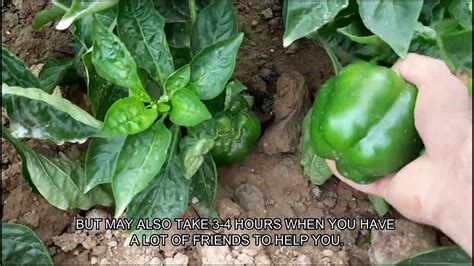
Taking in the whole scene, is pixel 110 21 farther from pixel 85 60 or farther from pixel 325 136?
pixel 325 136

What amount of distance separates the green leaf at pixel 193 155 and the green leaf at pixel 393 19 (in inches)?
15.7

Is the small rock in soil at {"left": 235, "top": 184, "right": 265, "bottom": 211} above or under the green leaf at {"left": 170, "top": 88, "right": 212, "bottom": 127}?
under

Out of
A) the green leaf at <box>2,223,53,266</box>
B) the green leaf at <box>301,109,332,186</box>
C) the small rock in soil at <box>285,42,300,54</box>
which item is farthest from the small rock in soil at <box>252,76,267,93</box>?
the green leaf at <box>2,223,53,266</box>

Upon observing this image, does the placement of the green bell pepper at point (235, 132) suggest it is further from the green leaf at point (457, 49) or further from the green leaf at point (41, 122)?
the green leaf at point (457, 49)

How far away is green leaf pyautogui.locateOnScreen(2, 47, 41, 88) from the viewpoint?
1.55 m

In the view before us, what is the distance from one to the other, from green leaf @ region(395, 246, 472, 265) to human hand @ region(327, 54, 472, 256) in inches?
4.8

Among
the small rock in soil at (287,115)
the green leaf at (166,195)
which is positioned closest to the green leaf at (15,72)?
the green leaf at (166,195)

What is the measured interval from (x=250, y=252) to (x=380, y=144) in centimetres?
39

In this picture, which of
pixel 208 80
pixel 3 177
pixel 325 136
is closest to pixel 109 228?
pixel 3 177

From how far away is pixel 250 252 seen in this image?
166cm

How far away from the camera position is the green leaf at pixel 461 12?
4.91 ft

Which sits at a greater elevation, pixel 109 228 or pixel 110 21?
pixel 110 21

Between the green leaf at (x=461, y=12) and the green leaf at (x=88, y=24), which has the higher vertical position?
the green leaf at (x=461, y=12)

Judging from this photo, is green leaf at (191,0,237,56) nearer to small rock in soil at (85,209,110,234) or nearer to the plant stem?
the plant stem
